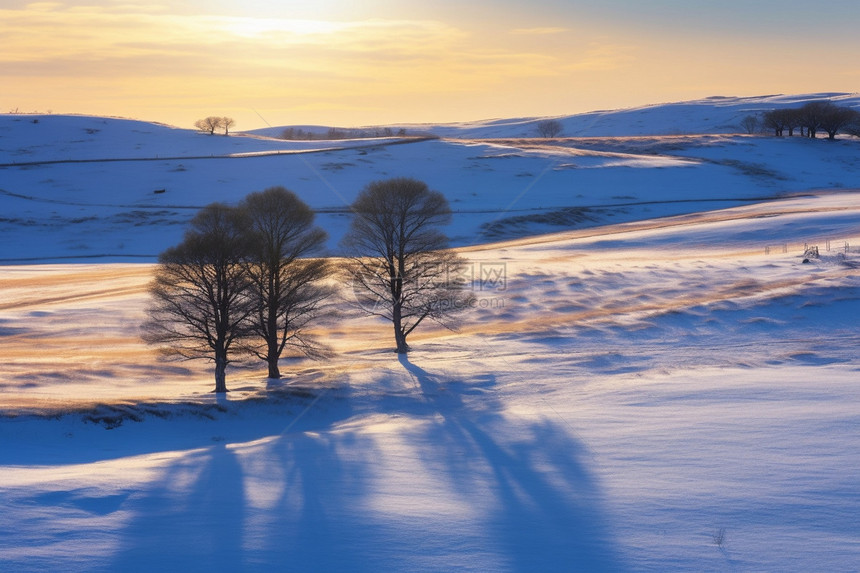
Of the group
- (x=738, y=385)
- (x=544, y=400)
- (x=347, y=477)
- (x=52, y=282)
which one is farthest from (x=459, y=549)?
(x=52, y=282)

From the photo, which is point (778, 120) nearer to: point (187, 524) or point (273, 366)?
point (273, 366)

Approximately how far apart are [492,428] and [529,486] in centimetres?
523

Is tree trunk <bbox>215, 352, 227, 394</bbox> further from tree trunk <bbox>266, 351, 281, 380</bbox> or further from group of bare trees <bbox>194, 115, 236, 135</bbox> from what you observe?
group of bare trees <bbox>194, 115, 236, 135</bbox>

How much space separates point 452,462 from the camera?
16766 mm

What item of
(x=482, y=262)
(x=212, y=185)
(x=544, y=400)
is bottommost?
(x=544, y=400)

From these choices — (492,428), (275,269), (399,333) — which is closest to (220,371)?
(275,269)

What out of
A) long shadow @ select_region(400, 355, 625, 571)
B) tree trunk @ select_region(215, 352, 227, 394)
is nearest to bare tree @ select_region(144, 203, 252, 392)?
tree trunk @ select_region(215, 352, 227, 394)

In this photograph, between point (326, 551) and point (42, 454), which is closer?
point (326, 551)

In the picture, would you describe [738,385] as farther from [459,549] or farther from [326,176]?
[326,176]

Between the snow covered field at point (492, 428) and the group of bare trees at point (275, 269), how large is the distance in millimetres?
1918

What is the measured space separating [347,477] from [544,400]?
9.04m

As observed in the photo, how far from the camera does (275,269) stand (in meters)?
27.1

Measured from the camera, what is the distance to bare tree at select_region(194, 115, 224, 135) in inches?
5032

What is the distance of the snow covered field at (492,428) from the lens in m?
11.6
